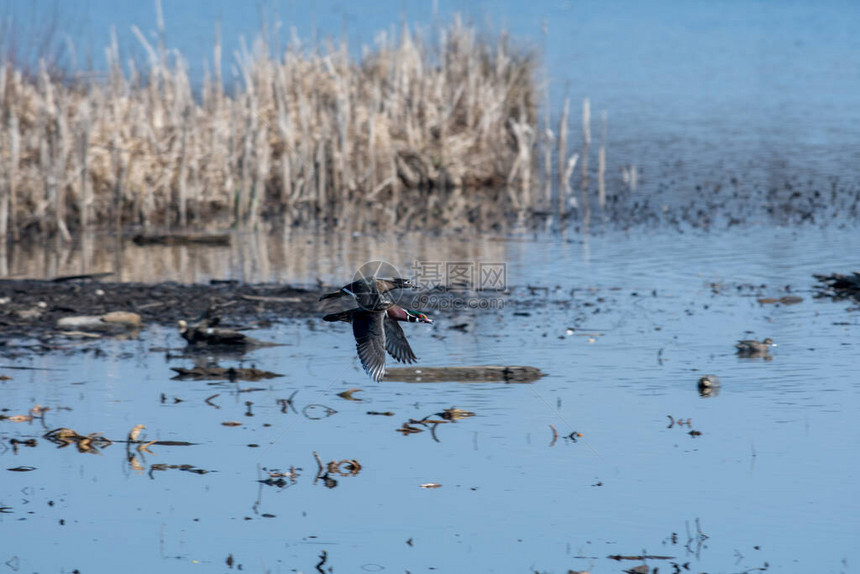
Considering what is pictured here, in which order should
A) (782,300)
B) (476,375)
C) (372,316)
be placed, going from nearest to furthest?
(372,316)
(476,375)
(782,300)

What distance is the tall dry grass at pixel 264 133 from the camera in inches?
783

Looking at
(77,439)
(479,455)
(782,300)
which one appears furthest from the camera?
(782,300)

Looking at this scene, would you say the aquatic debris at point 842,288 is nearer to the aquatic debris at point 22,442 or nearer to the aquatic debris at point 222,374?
the aquatic debris at point 222,374

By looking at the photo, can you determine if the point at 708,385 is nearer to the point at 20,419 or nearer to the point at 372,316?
the point at 372,316

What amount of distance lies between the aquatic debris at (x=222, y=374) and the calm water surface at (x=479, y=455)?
0.23 meters

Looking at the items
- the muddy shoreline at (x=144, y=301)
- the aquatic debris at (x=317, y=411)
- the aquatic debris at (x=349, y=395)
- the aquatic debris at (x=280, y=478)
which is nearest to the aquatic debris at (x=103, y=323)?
the muddy shoreline at (x=144, y=301)

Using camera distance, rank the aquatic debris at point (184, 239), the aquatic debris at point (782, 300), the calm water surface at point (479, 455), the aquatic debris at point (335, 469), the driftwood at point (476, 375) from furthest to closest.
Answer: the aquatic debris at point (184, 239), the aquatic debris at point (782, 300), the driftwood at point (476, 375), the aquatic debris at point (335, 469), the calm water surface at point (479, 455)

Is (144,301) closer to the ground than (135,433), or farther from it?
farther from it

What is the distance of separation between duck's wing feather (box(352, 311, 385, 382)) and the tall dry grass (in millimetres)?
12587

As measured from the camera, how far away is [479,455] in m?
8.59

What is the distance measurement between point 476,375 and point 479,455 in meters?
2.10

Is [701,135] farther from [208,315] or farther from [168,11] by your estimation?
[168,11]

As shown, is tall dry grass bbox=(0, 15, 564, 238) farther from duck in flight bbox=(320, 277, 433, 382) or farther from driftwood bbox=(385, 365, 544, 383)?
duck in flight bbox=(320, 277, 433, 382)

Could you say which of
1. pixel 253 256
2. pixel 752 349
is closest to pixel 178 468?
pixel 752 349
